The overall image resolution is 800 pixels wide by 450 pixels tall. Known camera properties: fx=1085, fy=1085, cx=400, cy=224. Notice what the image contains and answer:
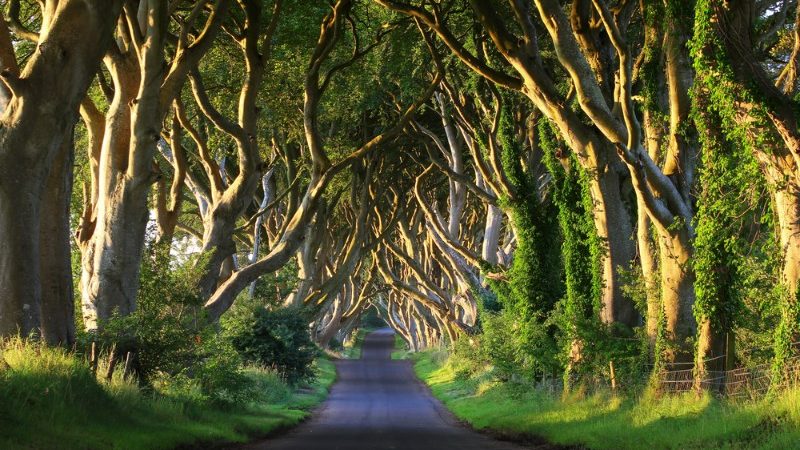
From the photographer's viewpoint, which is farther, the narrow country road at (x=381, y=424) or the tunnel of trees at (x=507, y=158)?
the narrow country road at (x=381, y=424)

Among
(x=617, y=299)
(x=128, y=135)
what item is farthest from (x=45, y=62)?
(x=617, y=299)

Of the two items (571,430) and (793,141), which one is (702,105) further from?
(571,430)

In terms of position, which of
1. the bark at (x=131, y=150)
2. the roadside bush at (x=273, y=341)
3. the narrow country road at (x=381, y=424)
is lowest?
the narrow country road at (x=381, y=424)

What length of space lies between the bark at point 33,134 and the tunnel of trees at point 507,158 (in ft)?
0.09

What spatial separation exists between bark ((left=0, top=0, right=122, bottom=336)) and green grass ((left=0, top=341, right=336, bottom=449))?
2.68ft

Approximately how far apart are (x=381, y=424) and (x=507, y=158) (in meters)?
7.27

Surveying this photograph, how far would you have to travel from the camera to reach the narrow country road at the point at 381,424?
18.0m

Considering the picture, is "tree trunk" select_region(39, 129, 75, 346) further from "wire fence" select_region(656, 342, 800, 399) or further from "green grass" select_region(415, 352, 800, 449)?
"wire fence" select_region(656, 342, 800, 399)

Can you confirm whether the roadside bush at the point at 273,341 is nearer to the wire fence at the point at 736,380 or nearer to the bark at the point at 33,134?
the wire fence at the point at 736,380

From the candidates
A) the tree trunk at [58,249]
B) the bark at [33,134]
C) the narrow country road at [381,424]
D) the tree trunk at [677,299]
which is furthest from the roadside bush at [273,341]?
the bark at [33,134]

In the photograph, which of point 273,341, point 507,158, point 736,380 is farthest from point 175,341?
point 273,341

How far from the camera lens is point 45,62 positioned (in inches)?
551

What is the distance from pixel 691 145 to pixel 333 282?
80.9 feet

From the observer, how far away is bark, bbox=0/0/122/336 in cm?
1366
